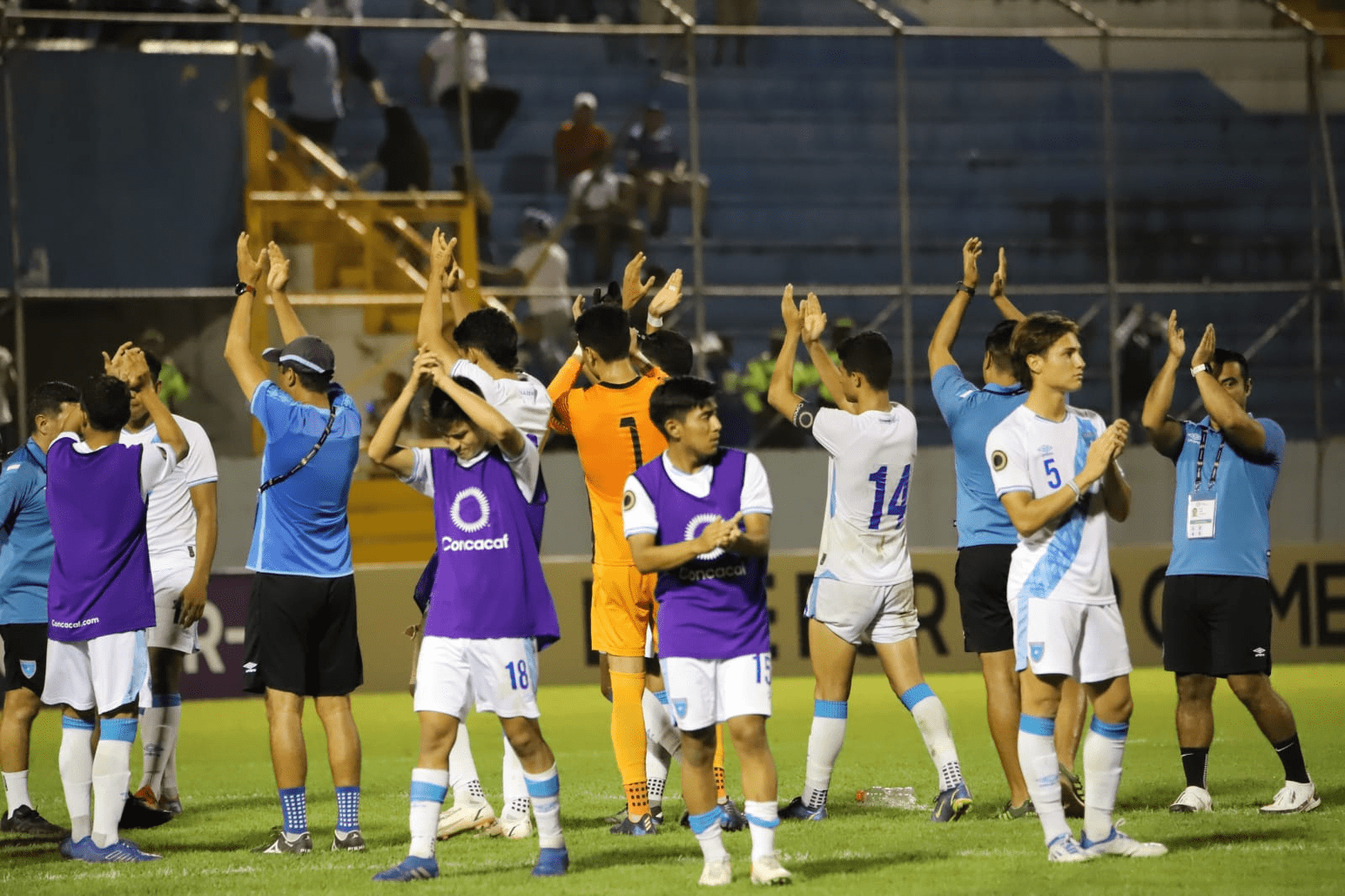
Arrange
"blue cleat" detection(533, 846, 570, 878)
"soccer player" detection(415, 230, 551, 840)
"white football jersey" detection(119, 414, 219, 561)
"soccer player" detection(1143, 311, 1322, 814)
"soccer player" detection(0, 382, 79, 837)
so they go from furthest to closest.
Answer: "white football jersey" detection(119, 414, 219, 561)
"soccer player" detection(0, 382, 79, 837)
"soccer player" detection(1143, 311, 1322, 814)
"soccer player" detection(415, 230, 551, 840)
"blue cleat" detection(533, 846, 570, 878)

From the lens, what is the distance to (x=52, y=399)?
827 centimetres

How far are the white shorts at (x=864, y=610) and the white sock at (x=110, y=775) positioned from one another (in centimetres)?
301

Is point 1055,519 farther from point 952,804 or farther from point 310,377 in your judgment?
point 310,377

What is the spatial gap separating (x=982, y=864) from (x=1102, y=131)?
16099 mm

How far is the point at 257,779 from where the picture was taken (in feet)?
33.6

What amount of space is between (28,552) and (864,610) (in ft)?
13.1

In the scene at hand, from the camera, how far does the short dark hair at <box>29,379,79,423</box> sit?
325 inches

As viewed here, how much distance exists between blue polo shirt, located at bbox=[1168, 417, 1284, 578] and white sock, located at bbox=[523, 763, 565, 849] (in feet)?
10.9

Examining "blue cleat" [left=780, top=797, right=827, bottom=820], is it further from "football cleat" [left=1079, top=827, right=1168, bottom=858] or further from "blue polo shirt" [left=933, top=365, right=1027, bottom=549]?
"football cleat" [left=1079, top=827, right=1168, bottom=858]

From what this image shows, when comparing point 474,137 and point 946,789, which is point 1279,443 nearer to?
point 946,789

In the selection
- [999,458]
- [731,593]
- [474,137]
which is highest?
[474,137]

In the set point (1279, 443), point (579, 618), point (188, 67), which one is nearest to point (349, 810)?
point (1279, 443)

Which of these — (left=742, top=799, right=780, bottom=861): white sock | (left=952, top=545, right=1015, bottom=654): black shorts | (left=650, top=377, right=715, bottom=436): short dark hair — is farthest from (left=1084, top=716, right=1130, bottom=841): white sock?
(left=650, top=377, right=715, bottom=436): short dark hair

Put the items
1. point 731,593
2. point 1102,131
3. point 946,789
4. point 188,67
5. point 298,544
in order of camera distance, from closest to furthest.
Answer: point 731,593
point 298,544
point 946,789
point 188,67
point 1102,131
